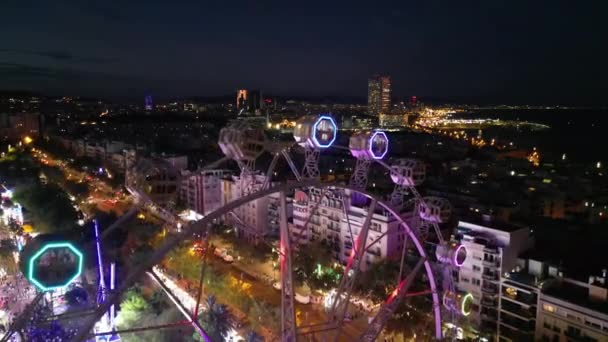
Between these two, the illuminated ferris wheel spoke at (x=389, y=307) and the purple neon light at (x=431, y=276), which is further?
the purple neon light at (x=431, y=276)

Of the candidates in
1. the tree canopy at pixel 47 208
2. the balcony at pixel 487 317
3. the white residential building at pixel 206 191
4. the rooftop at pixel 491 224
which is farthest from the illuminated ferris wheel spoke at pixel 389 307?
the white residential building at pixel 206 191

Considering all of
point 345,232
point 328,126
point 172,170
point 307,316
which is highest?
point 328,126

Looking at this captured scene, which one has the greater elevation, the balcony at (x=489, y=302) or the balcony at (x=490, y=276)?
the balcony at (x=490, y=276)

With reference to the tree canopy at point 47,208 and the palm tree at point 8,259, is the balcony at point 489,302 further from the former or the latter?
the tree canopy at point 47,208

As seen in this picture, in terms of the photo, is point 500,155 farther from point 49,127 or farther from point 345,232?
point 49,127

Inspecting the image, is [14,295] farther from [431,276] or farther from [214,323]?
[431,276]

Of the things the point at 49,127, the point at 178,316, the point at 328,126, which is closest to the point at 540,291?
the point at 328,126

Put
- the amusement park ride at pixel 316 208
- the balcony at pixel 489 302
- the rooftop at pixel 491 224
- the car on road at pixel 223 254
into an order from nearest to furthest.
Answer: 1. the amusement park ride at pixel 316 208
2. the balcony at pixel 489 302
3. the rooftop at pixel 491 224
4. the car on road at pixel 223 254
